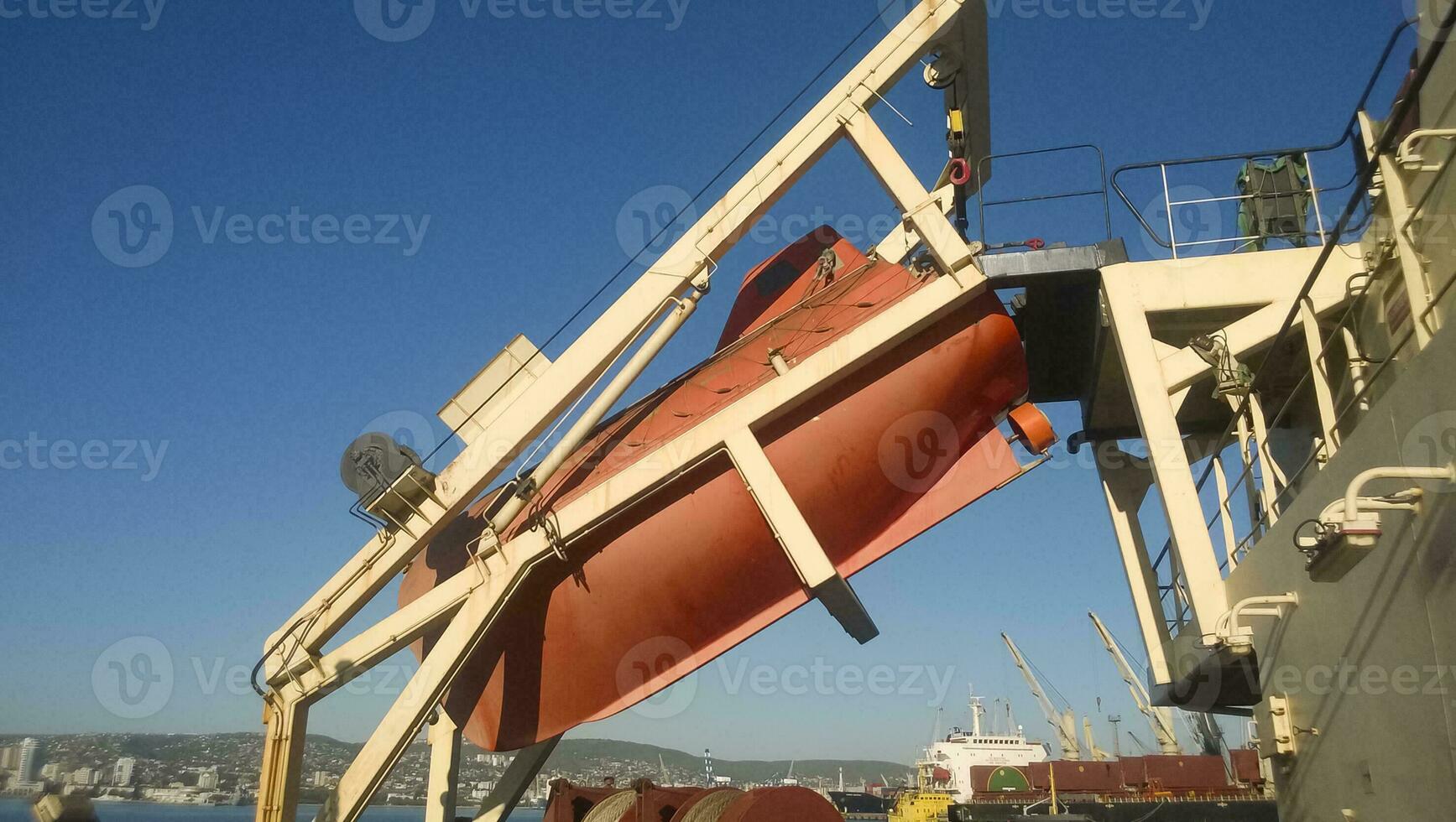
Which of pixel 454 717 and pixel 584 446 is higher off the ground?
pixel 584 446

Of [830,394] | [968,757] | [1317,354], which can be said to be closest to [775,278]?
[830,394]

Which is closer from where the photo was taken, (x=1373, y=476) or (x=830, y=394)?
(x=1373, y=476)

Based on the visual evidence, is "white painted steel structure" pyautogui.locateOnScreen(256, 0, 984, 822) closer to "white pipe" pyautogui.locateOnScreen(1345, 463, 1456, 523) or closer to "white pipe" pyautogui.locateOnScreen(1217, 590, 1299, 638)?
"white pipe" pyautogui.locateOnScreen(1217, 590, 1299, 638)

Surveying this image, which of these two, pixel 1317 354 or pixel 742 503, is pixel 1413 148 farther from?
pixel 742 503

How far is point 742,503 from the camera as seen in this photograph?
9.94m

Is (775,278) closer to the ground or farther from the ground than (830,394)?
farther from the ground

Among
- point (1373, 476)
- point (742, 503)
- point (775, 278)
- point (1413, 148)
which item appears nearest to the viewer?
point (1373, 476)

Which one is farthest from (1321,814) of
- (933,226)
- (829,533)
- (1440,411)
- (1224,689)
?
(933,226)

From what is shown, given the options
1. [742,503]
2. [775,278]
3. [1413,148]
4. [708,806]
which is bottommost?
[708,806]

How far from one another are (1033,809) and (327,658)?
2608 centimetres

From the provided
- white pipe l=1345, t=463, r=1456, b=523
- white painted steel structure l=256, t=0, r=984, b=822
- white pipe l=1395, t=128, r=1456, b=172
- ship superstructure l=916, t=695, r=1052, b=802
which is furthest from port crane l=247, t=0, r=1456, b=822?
ship superstructure l=916, t=695, r=1052, b=802

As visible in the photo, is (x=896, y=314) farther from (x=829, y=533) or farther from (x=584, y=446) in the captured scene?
(x=584, y=446)

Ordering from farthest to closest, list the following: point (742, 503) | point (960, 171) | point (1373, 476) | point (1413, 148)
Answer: point (960, 171), point (742, 503), point (1413, 148), point (1373, 476)

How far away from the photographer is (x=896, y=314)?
957cm
